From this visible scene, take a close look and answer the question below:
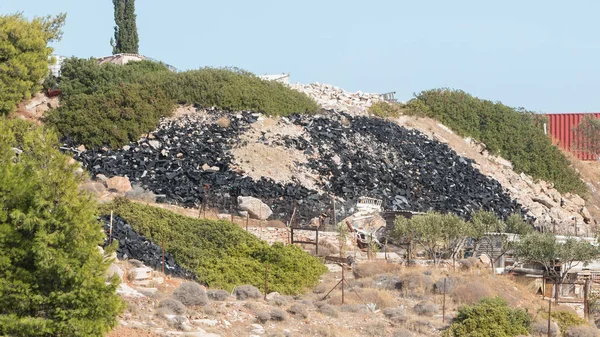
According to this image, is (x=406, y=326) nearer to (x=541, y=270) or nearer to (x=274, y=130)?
(x=541, y=270)

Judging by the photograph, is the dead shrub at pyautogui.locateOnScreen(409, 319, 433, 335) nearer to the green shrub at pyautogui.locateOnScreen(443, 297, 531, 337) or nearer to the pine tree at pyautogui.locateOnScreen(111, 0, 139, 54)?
the green shrub at pyautogui.locateOnScreen(443, 297, 531, 337)

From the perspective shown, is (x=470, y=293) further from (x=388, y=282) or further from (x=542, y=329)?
(x=542, y=329)

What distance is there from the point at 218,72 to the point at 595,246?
23337mm

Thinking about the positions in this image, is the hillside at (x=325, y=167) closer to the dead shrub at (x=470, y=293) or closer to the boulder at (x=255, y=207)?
the boulder at (x=255, y=207)

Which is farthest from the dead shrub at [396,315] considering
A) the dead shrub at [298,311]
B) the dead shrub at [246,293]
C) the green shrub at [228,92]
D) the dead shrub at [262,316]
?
the green shrub at [228,92]

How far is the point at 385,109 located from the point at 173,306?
113ft

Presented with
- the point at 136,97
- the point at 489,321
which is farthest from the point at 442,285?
the point at 136,97

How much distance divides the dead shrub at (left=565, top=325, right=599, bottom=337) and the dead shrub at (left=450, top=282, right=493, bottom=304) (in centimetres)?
275

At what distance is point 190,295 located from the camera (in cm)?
2358

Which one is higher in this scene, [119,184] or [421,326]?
[119,184]

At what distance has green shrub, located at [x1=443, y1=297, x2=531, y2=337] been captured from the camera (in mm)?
25391

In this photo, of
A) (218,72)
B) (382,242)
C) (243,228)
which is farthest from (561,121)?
(243,228)

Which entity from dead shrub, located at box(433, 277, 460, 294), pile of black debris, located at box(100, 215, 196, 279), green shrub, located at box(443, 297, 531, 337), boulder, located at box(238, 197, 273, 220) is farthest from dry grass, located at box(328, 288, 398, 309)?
boulder, located at box(238, 197, 273, 220)

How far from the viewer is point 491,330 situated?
25.4m
